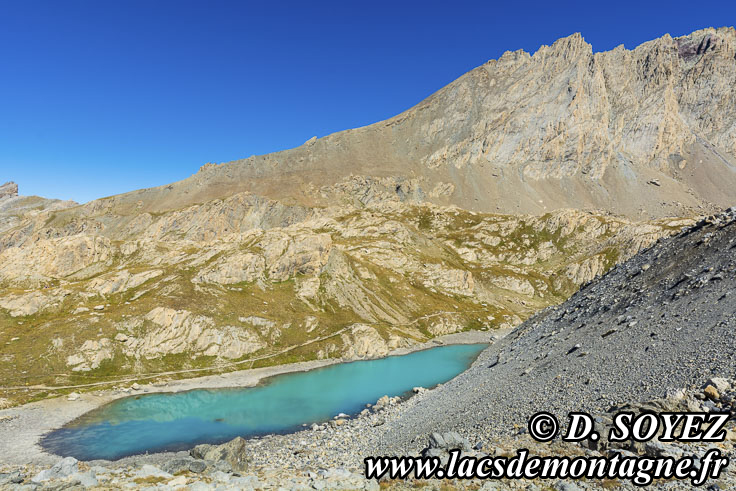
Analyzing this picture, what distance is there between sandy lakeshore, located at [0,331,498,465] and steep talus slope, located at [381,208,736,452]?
1934 inches

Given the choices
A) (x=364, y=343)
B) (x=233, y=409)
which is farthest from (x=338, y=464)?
(x=364, y=343)

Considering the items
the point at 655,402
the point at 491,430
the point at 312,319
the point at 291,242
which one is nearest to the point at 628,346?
the point at 655,402

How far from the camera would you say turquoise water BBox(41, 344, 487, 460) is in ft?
199

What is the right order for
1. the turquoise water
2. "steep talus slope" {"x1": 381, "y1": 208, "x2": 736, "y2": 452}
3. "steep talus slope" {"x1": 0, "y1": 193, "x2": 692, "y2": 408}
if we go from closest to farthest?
"steep talus slope" {"x1": 381, "y1": 208, "x2": 736, "y2": 452} < the turquoise water < "steep talus slope" {"x1": 0, "y1": 193, "x2": 692, "y2": 408}

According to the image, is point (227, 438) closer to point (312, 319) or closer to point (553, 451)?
point (553, 451)

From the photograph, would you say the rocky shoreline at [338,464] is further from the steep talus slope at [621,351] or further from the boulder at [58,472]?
the steep talus slope at [621,351]

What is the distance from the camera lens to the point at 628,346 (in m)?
43.3

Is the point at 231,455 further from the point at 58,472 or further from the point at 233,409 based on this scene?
the point at 233,409

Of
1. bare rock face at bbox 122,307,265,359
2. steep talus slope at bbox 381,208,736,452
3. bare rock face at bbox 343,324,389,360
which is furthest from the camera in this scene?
bare rock face at bbox 343,324,389,360

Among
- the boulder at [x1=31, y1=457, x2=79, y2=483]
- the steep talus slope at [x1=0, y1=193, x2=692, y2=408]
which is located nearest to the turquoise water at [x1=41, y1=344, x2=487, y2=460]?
the steep talus slope at [x1=0, y1=193, x2=692, y2=408]

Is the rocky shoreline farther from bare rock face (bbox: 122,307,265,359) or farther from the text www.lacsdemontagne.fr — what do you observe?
bare rock face (bbox: 122,307,265,359)

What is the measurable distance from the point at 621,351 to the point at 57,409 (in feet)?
321

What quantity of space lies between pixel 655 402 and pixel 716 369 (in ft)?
21.6

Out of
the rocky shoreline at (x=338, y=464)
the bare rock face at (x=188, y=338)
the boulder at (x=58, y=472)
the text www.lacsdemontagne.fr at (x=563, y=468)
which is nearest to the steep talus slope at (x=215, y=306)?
the bare rock face at (x=188, y=338)
